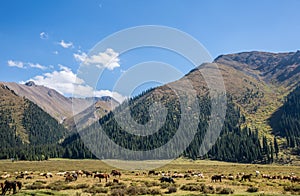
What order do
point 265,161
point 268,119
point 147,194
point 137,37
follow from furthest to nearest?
point 268,119 < point 265,161 < point 137,37 < point 147,194

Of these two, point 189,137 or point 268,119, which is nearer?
point 189,137

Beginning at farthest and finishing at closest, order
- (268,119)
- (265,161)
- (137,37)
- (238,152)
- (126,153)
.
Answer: (268,119) < (126,153) < (238,152) < (265,161) < (137,37)

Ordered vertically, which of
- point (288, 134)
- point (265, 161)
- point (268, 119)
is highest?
point (268, 119)

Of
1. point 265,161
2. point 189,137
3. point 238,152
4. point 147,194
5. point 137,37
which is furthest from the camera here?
point 189,137

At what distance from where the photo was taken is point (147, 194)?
26.0 m

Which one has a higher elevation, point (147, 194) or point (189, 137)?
point (189, 137)

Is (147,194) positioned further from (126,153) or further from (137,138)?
(137,138)

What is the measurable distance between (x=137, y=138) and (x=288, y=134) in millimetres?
80006

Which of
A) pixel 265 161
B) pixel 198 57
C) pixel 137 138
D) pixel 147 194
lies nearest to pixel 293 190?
pixel 147 194

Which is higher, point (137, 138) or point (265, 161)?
point (137, 138)

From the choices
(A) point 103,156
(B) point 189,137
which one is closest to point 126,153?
(A) point 103,156

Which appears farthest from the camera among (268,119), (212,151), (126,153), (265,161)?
(268,119)

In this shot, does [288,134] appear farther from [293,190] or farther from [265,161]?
[293,190]

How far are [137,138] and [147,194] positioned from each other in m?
147
